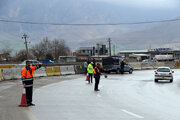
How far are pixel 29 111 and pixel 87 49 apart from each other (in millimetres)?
168574

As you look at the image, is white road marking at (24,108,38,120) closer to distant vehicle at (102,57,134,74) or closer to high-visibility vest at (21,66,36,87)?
high-visibility vest at (21,66,36,87)

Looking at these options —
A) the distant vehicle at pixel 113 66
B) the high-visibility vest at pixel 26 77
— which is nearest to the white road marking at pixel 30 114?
the high-visibility vest at pixel 26 77

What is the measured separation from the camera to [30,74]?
12578 mm

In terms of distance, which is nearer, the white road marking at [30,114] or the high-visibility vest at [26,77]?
the white road marking at [30,114]

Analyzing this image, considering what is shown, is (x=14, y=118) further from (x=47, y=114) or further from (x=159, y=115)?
(x=159, y=115)

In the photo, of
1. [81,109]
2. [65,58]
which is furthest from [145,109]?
[65,58]

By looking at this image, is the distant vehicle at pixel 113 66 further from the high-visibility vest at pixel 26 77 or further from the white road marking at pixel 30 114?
the white road marking at pixel 30 114

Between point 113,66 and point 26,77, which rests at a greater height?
point 26,77

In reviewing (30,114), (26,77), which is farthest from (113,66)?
(30,114)

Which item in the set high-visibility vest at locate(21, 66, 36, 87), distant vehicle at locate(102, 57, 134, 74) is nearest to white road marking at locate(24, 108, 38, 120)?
high-visibility vest at locate(21, 66, 36, 87)

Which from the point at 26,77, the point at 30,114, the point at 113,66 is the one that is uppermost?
the point at 26,77

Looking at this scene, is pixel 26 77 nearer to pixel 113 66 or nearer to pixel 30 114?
pixel 30 114

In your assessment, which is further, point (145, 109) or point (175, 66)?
point (175, 66)

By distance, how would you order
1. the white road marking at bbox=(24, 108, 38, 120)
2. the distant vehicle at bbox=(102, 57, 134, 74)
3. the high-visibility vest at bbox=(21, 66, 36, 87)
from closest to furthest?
the white road marking at bbox=(24, 108, 38, 120)
the high-visibility vest at bbox=(21, 66, 36, 87)
the distant vehicle at bbox=(102, 57, 134, 74)
